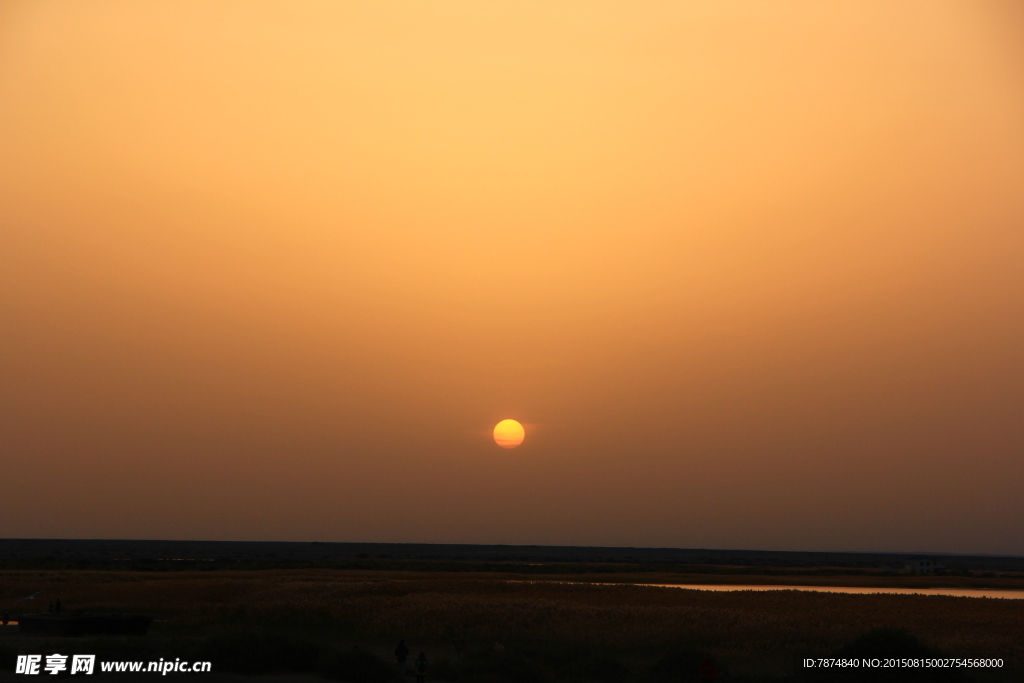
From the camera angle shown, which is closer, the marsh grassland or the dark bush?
the dark bush

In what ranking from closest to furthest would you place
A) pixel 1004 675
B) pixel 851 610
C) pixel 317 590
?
pixel 1004 675
pixel 851 610
pixel 317 590

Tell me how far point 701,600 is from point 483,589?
1402 centimetres

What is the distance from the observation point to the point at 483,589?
62.5 m

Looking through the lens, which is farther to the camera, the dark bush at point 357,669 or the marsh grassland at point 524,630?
the marsh grassland at point 524,630

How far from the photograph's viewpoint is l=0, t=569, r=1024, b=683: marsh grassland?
1103 inches

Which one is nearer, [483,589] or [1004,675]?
[1004,675]

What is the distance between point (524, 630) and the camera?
39125 millimetres

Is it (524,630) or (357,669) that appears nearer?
(357,669)

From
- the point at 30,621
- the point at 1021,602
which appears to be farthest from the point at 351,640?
the point at 1021,602

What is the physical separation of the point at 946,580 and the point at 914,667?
88721 millimetres

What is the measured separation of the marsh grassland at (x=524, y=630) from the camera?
28.0 m

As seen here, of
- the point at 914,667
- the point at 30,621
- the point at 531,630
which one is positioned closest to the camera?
the point at 914,667

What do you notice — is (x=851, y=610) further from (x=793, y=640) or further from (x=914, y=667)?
(x=914, y=667)

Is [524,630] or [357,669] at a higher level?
[524,630]
